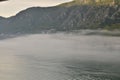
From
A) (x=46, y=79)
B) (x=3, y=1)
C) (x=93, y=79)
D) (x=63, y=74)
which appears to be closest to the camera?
(x=3, y=1)

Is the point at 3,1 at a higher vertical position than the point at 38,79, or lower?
higher

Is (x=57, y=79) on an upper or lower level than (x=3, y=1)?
lower

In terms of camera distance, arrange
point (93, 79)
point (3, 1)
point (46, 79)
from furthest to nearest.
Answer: point (46, 79) < point (93, 79) < point (3, 1)

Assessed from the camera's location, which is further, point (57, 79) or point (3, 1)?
point (57, 79)

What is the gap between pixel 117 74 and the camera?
643ft

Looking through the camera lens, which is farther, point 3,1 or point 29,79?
point 29,79

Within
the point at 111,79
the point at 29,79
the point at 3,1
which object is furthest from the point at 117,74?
the point at 3,1

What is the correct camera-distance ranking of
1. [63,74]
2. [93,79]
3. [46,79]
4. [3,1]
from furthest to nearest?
[63,74]
[46,79]
[93,79]
[3,1]

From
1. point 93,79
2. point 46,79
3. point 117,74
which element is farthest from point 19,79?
point 117,74

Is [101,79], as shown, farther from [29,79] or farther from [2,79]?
[2,79]

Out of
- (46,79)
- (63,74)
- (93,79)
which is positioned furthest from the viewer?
(63,74)

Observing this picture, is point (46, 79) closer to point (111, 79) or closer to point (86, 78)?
point (86, 78)

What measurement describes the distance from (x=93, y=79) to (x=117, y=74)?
35.2 m

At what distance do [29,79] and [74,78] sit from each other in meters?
26.3
